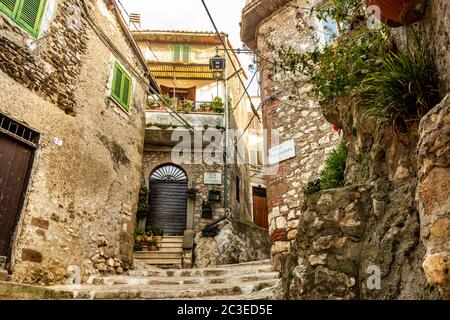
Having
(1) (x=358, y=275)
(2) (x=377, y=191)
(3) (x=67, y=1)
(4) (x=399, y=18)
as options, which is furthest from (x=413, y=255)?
(3) (x=67, y=1)

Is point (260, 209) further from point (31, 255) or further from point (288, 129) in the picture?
point (31, 255)

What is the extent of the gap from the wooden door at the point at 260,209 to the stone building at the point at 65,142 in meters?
8.83

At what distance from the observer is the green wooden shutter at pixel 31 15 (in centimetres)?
560

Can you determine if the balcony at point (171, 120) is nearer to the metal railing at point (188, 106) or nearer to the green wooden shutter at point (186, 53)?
the metal railing at point (188, 106)

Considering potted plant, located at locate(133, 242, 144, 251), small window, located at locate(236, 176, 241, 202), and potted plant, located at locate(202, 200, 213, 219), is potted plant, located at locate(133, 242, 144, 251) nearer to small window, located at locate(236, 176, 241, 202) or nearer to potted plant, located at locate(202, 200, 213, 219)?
potted plant, located at locate(202, 200, 213, 219)

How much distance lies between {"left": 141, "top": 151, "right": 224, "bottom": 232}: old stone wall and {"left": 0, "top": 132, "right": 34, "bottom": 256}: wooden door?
7.54 m

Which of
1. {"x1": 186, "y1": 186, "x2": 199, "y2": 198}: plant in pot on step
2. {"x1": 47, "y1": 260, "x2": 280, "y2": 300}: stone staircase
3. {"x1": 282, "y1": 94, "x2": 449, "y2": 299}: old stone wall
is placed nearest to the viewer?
{"x1": 282, "y1": 94, "x2": 449, "y2": 299}: old stone wall

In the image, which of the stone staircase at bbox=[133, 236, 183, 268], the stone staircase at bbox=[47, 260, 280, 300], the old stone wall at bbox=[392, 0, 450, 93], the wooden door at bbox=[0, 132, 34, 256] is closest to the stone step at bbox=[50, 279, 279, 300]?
the stone staircase at bbox=[47, 260, 280, 300]

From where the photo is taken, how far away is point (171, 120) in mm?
12508

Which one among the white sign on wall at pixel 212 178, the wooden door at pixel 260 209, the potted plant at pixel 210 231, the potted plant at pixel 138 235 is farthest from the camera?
the wooden door at pixel 260 209

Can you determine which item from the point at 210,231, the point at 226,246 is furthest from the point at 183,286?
the point at 210,231

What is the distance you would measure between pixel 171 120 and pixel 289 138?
229 inches

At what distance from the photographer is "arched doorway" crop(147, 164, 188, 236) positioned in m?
12.3

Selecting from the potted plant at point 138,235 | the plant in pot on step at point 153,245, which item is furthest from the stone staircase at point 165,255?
the potted plant at point 138,235
